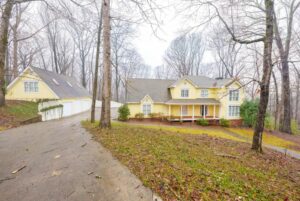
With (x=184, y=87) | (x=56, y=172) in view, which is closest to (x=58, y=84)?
(x=184, y=87)

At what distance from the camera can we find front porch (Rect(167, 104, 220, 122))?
22.7 metres

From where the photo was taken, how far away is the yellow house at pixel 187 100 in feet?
73.7

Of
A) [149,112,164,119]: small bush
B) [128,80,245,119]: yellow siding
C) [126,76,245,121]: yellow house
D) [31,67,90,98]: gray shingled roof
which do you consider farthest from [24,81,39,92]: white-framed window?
[149,112,164,119]: small bush

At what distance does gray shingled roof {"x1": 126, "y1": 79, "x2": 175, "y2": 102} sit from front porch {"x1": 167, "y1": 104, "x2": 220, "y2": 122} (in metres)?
2.08

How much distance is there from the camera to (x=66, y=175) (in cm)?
381

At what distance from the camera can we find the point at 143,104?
2244cm

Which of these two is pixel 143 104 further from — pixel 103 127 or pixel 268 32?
pixel 268 32

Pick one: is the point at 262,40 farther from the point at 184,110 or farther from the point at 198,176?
the point at 184,110

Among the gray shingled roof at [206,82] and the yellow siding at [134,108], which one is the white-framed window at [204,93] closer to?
the gray shingled roof at [206,82]

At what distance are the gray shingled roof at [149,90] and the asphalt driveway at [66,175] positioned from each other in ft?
54.4

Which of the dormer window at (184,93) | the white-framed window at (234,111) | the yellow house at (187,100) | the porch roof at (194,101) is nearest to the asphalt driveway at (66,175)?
the yellow house at (187,100)

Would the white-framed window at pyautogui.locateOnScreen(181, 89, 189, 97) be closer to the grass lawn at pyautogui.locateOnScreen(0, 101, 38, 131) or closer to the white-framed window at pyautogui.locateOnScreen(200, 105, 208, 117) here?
the white-framed window at pyautogui.locateOnScreen(200, 105, 208, 117)

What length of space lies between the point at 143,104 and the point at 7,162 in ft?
59.0

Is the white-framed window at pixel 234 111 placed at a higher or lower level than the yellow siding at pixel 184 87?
lower
